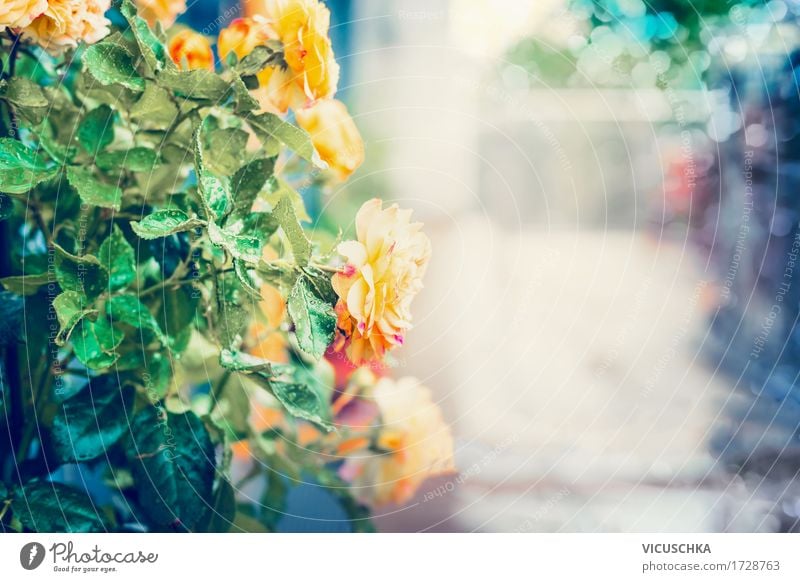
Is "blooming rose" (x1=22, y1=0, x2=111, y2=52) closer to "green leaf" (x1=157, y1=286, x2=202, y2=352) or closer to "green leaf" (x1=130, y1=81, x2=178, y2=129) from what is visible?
"green leaf" (x1=130, y1=81, x2=178, y2=129)

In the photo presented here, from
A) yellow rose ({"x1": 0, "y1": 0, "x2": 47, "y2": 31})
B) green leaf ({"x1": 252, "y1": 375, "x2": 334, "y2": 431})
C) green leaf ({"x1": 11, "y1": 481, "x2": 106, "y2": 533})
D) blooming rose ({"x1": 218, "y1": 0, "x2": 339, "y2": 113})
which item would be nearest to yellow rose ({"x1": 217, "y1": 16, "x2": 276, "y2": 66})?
blooming rose ({"x1": 218, "y1": 0, "x2": 339, "y2": 113})

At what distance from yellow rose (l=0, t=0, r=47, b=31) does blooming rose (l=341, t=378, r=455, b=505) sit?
13.6 inches

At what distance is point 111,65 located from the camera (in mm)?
471

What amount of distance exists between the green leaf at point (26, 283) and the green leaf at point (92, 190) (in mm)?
70

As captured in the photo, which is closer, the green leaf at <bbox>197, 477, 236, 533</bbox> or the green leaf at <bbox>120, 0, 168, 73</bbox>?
the green leaf at <bbox>120, 0, 168, 73</bbox>

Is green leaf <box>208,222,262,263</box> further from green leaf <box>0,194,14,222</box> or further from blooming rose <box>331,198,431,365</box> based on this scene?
green leaf <box>0,194,14,222</box>

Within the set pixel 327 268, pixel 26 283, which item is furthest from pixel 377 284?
pixel 26 283

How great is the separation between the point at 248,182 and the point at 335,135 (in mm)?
83

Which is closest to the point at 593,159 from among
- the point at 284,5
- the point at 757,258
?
the point at 757,258

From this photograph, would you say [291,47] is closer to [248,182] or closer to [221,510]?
[248,182]

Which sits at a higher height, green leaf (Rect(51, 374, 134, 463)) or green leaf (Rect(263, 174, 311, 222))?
green leaf (Rect(263, 174, 311, 222))

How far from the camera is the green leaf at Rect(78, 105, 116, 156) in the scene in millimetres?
503

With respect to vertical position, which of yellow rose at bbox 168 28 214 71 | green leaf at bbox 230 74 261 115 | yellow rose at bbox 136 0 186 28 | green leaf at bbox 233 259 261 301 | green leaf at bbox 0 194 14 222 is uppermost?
yellow rose at bbox 136 0 186 28
